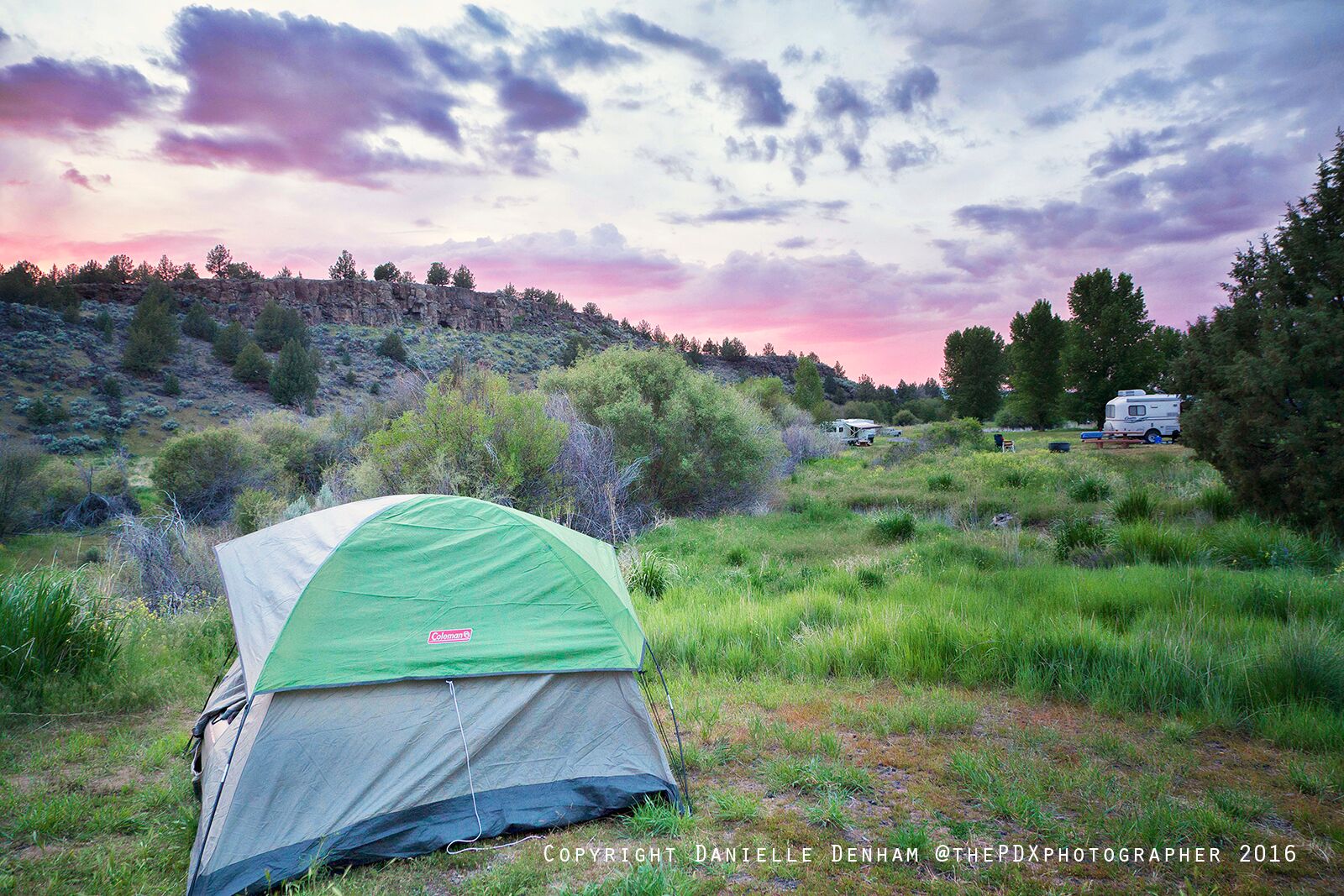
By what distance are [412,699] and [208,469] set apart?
68.3 ft

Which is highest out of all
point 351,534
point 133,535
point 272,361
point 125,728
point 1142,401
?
point 272,361

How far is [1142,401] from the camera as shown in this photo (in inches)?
1187

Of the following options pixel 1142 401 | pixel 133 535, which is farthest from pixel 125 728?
pixel 1142 401

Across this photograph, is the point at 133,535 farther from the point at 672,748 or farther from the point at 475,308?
the point at 475,308

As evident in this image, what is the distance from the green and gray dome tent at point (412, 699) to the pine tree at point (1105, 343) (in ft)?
159

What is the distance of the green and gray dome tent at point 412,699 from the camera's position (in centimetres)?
374

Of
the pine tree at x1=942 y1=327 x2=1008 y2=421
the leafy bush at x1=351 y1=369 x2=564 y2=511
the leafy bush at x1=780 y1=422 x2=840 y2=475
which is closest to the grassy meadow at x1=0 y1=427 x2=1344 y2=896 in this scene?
the leafy bush at x1=351 y1=369 x2=564 y2=511

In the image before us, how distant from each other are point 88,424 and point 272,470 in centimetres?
1411

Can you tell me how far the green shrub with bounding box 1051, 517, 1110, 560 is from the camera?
10734mm

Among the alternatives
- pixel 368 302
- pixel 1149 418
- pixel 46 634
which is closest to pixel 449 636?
pixel 46 634

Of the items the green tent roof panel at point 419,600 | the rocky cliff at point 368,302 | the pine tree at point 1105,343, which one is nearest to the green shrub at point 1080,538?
the green tent roof panel at point 419,600

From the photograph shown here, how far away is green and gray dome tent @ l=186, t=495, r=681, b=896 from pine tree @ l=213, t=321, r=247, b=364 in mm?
43228

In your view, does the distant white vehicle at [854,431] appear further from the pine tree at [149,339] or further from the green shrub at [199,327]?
the green shrub at [199,327]

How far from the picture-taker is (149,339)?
36375mm
